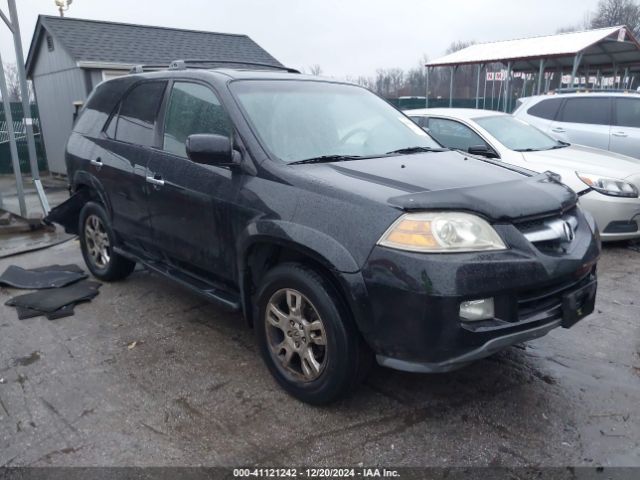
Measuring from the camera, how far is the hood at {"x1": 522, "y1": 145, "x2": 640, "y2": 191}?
612 cm

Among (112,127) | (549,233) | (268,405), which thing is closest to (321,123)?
(549,233)

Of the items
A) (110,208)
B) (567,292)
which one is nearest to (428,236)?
(567,292)

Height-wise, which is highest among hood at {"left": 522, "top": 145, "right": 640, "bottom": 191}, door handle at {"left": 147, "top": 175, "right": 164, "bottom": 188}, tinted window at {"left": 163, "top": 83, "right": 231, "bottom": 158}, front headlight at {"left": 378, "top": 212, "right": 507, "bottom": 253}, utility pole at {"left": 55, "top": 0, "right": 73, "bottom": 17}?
utility pole at {"left": 55, "top": 0, "right": 73, "bottom": 17}

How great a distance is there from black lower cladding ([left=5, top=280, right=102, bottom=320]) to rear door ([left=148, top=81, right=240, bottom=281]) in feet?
3.77

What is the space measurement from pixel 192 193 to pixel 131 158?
3.16 feet

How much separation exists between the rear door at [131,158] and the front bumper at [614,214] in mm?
4598

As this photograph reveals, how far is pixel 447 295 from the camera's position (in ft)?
7.97

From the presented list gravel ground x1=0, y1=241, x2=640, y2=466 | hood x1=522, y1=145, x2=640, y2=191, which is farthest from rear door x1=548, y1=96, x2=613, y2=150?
gravel ground x1=0, y1=241, x2=640, y2=466

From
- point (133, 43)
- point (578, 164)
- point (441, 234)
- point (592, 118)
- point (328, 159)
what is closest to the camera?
point (441, 234)

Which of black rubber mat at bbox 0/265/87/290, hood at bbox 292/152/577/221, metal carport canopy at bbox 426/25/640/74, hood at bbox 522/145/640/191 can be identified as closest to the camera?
hood at bbox 292/152/577/221

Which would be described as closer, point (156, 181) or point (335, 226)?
point (335, 226)

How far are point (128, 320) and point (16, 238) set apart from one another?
3.92 meters

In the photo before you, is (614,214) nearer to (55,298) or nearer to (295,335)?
(295,335)

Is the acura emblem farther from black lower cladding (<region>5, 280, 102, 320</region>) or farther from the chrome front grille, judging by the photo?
black lower cladding (<region>5, 280, 102, 320</region>)
